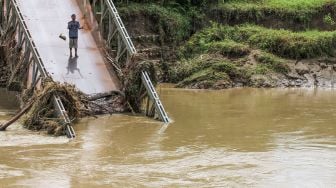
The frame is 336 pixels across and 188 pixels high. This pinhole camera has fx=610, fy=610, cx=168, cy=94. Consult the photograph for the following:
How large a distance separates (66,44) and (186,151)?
647cm

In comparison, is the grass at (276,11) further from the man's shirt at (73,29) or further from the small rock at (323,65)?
the man's shirt at (73,29)

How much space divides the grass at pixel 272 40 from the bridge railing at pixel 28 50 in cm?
888

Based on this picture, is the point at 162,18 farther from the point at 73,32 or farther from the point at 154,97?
the point at 154,97

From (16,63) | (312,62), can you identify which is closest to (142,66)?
(16,63)

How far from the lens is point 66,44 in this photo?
16344 millimetres

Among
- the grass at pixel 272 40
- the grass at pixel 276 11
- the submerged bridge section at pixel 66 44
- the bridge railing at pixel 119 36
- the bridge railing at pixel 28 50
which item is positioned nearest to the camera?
the bridge railing at pixel 28 50

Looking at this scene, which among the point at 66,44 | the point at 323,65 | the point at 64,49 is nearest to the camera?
the point at 64,49

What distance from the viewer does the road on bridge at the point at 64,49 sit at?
15391 millimetres

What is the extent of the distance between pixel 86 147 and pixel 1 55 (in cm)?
583

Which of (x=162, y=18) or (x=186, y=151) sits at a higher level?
(x=162, y=18)

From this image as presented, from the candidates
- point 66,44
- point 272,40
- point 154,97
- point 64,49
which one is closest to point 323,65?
point 272,40

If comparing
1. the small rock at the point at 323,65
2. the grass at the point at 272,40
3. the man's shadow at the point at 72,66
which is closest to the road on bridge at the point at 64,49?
the man's shadow at the point at 72,66

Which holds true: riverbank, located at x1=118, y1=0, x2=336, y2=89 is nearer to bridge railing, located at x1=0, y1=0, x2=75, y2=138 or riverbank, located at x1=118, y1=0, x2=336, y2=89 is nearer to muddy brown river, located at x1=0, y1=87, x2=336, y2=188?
muddy brown river, located at x1=0, y1=87, x2=336, y2=188

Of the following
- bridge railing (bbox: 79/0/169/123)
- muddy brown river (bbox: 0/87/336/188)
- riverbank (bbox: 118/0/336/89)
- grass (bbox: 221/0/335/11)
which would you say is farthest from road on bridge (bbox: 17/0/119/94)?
grass (bbox: 221/0/335/11)
